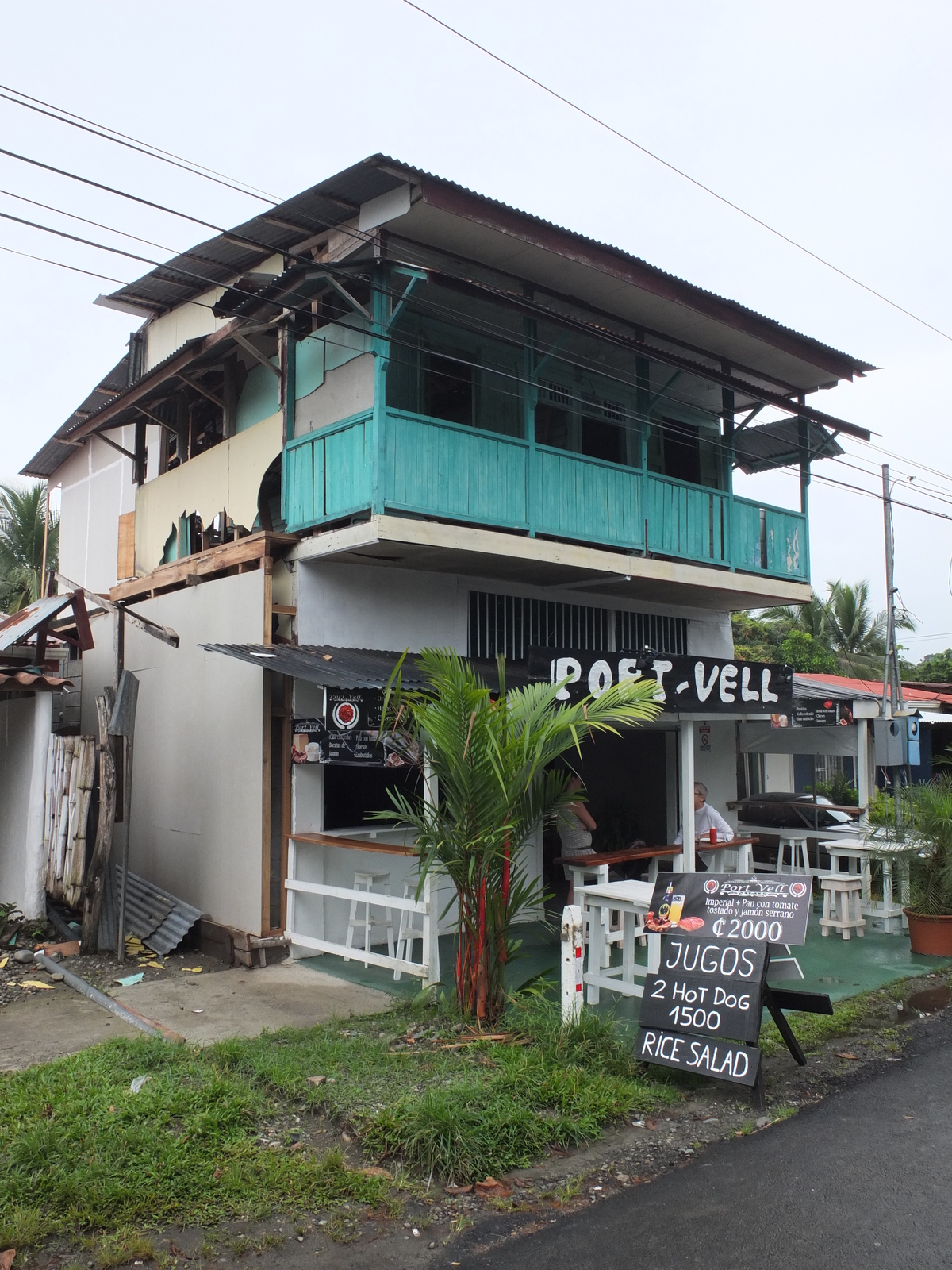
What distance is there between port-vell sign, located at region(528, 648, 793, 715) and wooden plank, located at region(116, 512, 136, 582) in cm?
719

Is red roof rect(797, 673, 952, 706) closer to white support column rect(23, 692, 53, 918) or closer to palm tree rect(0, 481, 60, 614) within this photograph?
white support column rect(23, 692, 53, 918)

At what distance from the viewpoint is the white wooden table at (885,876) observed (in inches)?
399

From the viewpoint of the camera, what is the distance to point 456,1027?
6727 mm

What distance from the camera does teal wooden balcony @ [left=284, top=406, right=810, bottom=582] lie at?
9.59m

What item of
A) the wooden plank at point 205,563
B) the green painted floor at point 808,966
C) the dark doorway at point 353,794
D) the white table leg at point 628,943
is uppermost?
the wooden plank at point 205,563

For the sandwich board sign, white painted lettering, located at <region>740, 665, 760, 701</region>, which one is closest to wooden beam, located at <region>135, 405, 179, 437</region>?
white painted lettering, located at <region>740, 665, 760, 701</region>

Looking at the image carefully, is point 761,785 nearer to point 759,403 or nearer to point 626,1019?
point 759,403

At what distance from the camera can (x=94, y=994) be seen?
26.9 ft

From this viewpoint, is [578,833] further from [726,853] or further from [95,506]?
[95,506]

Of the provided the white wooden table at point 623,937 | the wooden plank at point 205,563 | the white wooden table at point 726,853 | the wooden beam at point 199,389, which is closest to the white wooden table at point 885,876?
the white wooden table at point 726,853

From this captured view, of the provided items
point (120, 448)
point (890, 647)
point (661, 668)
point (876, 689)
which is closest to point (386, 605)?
point (661, 668)

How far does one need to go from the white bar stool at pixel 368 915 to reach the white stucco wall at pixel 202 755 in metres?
0.93

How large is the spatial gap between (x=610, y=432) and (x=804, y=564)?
335cm

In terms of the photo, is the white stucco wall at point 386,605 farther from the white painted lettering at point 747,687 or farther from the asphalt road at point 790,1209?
the asphalt road at point 790,1209
